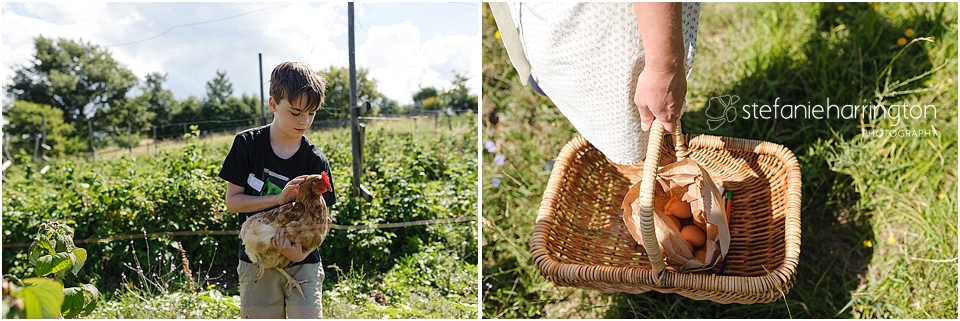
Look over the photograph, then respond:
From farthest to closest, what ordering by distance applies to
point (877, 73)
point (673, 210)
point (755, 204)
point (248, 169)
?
1. point (877, 73)
2. point (755, 204)
3. point (673, 210)
4. point (248, 169)

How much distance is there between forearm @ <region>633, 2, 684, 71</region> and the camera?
115cm

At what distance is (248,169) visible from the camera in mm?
1360

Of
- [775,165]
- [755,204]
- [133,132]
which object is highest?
[133,132]

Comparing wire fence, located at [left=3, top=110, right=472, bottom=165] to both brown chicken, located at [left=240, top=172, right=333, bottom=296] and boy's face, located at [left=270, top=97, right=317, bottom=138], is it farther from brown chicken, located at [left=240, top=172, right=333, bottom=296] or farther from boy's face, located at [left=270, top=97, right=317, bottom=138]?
brown chicken, located at [left=240, top=172, right=333, bottom=296]

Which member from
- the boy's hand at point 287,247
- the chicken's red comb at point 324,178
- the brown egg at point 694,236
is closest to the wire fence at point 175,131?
the chicken's red comb at point 324,178

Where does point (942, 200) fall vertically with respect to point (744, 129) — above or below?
below

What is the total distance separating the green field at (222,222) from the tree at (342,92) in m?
0.05

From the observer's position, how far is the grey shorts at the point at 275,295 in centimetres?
138

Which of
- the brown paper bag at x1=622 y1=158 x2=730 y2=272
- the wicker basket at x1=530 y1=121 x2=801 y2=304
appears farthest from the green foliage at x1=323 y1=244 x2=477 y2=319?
the brown paper bag at x1=622 y1=158 x2=730 y2=272

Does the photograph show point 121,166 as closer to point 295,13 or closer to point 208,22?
point 208,22

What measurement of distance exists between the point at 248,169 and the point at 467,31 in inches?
23.9

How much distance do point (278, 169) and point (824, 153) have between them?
1760mm

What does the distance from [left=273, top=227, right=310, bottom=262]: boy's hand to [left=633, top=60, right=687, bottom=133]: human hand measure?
2.62 feet

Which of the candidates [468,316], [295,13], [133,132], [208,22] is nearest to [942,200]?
[468,316]
